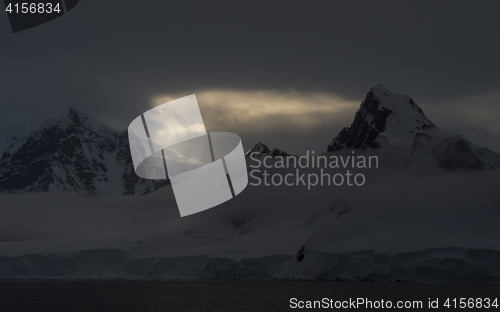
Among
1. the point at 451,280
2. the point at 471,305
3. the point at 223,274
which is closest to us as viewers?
the point at 471,305

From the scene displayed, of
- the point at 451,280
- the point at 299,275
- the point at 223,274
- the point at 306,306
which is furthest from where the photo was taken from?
the point at 223,274

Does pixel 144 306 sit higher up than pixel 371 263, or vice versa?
pixel 144 306

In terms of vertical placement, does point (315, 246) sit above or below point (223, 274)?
above

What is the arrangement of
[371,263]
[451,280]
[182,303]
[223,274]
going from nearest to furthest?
[182,303]
[451,280]
[371,263]
[223,274]

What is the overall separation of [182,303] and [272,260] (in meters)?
97.7

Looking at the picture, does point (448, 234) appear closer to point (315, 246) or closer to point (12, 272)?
point (315, 246)

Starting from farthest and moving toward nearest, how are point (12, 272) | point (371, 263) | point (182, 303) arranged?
point (12, 272) < point (371, 263) < point (182, 303)

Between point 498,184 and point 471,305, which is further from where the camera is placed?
point 498,184

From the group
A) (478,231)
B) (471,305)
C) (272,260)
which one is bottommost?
(272,260)

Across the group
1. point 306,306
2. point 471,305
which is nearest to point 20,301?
point 306,306

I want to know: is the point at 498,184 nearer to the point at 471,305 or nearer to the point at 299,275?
the point at 299,275

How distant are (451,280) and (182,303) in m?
73.2

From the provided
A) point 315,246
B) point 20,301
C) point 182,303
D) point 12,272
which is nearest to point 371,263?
point 315,246

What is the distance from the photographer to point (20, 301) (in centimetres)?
10300
